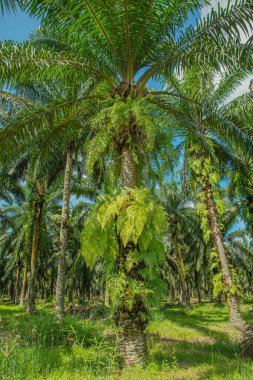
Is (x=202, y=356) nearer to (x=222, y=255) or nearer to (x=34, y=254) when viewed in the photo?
(x=222, y=255)

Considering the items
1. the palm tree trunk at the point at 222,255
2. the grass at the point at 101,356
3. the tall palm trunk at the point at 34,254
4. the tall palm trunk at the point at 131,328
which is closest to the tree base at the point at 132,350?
the tall palm trunk at the point at 131,328

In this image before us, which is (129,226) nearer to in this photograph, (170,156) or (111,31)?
(170,156)

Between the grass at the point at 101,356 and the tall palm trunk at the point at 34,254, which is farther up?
the tall palm trunk at the point at 34,254

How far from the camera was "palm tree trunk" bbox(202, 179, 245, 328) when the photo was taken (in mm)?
12094

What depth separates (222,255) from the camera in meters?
12.7

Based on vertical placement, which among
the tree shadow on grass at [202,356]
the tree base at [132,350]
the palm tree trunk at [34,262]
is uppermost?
the palm tree trunk at [34,262]

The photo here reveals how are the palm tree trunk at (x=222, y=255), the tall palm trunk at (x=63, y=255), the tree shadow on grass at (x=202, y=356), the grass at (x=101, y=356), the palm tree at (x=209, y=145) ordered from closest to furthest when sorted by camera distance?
the grass at (x=101, y=356) < the tree shadow on grass at (x=202, y=356) < the palm tree at (x=209, y=145) < the palm tree trunk at (x=222, y=255) < the tall palm trunk at (x=63, y=255)

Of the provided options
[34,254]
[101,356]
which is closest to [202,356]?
[101,356]

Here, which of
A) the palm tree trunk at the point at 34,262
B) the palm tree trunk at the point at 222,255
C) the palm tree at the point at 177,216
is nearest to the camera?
the palm tree trunk at the point at 222,255

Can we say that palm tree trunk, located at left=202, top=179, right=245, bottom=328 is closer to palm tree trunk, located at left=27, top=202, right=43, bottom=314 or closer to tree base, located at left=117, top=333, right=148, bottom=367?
tree base, located at left=117, top=333, right=148, bottom=367

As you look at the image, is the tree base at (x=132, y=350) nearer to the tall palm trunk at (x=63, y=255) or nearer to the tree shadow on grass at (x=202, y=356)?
the tree shadow on grass at (x=202, y=356)

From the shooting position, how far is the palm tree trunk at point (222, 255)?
1209 cm

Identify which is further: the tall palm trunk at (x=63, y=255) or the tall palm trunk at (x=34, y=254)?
the tall palm trunk at (x=34, y=254)

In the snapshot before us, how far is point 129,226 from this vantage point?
5.50 meters
